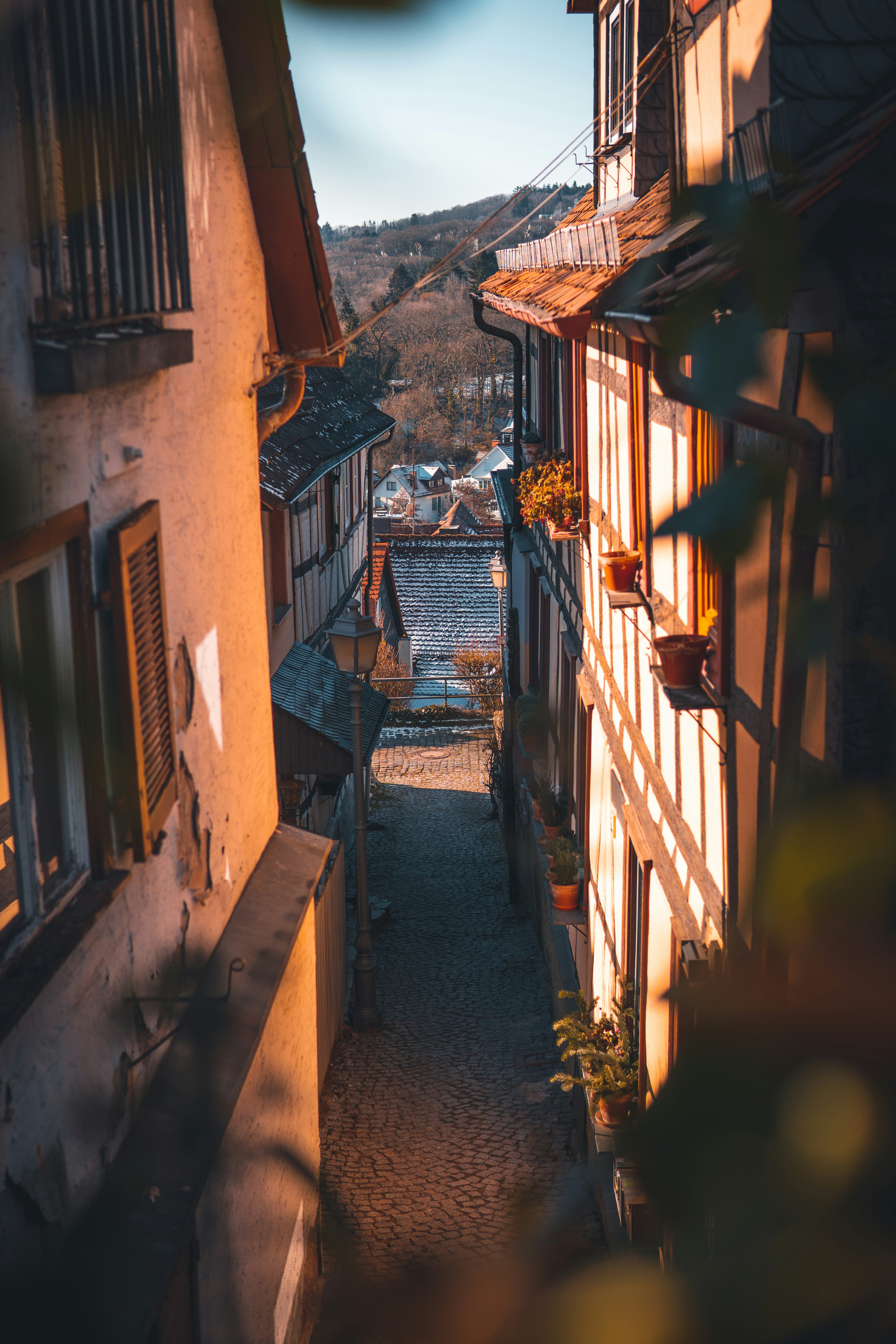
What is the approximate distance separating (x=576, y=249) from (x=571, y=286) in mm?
506

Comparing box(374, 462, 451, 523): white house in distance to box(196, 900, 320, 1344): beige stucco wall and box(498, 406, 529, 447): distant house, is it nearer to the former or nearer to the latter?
box(498, 406, 529, 447): distant house

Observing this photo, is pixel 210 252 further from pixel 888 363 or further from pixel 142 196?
pixel 888 363

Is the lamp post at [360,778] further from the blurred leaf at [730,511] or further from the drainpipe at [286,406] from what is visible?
the blurred leaf at [730,511]

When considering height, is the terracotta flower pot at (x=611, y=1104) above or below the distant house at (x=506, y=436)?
below

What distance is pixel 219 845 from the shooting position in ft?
14.9

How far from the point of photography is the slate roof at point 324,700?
1019cm

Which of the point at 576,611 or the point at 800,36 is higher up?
the point at 800,36

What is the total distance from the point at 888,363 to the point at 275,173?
491 cm

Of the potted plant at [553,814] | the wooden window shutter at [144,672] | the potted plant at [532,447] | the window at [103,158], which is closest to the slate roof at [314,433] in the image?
the potted plant at [532,447]

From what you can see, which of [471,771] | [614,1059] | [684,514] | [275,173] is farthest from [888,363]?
[471,771]

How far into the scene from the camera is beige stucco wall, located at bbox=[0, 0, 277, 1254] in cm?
240

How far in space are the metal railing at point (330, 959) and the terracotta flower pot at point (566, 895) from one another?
172 centimetres

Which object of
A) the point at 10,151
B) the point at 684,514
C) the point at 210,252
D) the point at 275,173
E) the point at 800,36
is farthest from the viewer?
the point at 275,173

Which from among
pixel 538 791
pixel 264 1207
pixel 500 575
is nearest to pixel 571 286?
pixel 264 1207
